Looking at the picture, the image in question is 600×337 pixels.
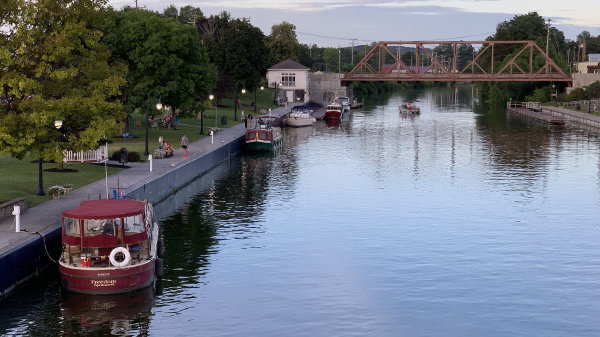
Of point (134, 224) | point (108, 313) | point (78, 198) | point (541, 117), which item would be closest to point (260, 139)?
point (78, 198)

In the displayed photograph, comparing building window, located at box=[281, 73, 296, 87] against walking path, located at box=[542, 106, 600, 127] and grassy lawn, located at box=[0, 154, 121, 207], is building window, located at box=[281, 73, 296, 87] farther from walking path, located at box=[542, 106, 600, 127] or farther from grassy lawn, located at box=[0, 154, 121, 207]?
grassy lawn, located at box=[0, 154, 121, 207]

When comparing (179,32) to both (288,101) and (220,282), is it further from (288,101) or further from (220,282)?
(288,101)

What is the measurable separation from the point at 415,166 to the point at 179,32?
2589cm

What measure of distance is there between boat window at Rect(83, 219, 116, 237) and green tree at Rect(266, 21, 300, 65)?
150m

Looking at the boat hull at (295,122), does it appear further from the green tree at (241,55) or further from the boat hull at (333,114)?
the green tree at (241,55)

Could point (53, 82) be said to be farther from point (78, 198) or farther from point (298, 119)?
point (298, 119)

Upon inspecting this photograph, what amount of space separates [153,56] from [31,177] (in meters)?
26.5

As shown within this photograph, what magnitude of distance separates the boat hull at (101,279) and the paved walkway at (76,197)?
244 cm

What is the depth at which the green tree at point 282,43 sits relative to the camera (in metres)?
180

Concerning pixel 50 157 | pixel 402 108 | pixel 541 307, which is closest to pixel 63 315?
pixel 50 157

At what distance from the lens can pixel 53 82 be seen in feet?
135

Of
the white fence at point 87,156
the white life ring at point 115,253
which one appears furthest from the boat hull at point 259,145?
the white life ring at point 115,253

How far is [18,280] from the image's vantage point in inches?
1161

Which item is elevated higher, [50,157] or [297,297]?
[50,157]
